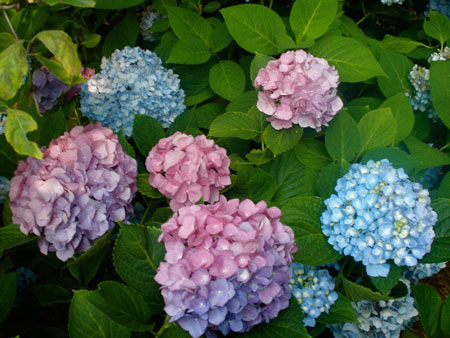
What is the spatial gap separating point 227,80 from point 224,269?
33.4 inches

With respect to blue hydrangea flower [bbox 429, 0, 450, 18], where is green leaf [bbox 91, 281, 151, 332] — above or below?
below

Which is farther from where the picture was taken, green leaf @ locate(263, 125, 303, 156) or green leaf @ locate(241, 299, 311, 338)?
green leaf @ locate(263, 125, 303, 156)

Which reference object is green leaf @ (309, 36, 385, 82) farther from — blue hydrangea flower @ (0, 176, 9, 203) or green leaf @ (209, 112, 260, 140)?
blue hydrangea flower @ (0, 176, 9, 203)

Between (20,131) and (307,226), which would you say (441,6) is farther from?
(20,131)

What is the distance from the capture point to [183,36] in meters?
1.50

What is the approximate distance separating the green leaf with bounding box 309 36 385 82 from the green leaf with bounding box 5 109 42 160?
0.93 meters

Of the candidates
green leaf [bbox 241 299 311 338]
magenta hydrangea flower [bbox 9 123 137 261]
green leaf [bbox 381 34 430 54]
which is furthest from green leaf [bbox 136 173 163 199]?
Answer: green leaf [bbox 381 34 430 54]

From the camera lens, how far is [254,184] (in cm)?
120

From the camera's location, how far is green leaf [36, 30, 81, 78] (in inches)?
29.0

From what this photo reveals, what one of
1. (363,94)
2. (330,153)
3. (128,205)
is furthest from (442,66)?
(128,205)

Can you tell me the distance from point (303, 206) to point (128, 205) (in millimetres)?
434

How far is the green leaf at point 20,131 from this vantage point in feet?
2.27

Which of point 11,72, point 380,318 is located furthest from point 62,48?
point 380,318

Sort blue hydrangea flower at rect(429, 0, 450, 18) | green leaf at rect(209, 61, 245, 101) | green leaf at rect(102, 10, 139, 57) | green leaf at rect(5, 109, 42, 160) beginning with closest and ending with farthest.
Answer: green leaf at rect(5, 109, 42, 160), green leaf at rect(209, 61, 245, 101), green leaf at rect(102, 10, 139, 57), blue hydrangea flower at rect(429, 0, 450, 18)
